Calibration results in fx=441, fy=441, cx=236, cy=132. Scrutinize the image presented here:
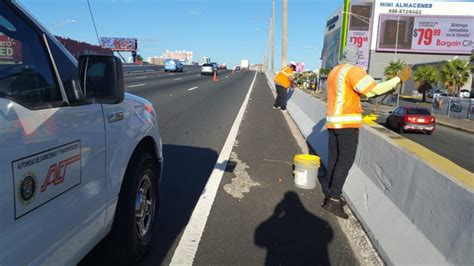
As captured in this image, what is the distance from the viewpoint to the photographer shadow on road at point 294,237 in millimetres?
3900

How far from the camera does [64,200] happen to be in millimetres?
2369

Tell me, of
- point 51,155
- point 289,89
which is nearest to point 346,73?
point 51,155

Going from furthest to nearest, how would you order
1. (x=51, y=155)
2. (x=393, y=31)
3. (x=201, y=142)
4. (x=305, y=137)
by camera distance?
(x=393, y=31) → (x=305, y=137) → (x=201, y=142) → (x=51, y=155)

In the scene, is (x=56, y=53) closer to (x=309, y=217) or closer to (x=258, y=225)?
(x=258, y=225)

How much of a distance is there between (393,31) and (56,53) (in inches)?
3341

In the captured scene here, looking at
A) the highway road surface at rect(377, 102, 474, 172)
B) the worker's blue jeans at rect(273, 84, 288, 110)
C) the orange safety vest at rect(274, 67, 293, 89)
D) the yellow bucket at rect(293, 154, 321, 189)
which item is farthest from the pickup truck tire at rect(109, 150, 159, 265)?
the worker's blue jeans at rect(273, 84, 288, 110)

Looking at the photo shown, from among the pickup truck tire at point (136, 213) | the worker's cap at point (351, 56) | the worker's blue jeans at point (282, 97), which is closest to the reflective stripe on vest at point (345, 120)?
the worker's cap at point (351, 56)

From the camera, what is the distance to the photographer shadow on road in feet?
12.8

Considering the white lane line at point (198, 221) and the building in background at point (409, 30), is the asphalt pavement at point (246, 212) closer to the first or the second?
the white lane line at point (198, 221)

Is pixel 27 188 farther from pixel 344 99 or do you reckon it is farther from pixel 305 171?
pixel 305 171

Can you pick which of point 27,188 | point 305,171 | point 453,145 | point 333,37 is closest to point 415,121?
point 453,145

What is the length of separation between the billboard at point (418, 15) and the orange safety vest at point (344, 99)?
7956 centimetres

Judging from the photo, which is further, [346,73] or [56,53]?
[346,73]

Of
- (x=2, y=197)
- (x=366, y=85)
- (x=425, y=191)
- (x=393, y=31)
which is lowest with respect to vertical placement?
(x=425, y=191)
